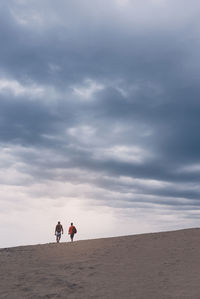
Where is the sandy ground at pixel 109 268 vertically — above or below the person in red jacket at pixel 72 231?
below

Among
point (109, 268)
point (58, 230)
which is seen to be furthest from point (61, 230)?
point (109, 268)

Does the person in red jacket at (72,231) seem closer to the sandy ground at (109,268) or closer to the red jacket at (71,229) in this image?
the red jacket at (71,229)

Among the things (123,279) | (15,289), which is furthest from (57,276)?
(123,279)

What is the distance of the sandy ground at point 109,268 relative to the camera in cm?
1573

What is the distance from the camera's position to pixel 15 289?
Answer: 16.8 metres

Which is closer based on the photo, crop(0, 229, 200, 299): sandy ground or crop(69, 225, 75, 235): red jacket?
crop(0, 229, 200, 299): sandy ground

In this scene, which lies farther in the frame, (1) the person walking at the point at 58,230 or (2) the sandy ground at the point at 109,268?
(1) the person walking at the point at 58,230

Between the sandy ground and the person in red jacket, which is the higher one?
the person in red jacket

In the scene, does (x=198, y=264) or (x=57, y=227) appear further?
(x=57, y=227)

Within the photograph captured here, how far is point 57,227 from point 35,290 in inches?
499

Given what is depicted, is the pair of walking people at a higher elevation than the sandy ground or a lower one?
higher

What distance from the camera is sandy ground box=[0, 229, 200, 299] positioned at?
15734 millimetres

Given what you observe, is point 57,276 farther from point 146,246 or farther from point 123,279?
point 146,246

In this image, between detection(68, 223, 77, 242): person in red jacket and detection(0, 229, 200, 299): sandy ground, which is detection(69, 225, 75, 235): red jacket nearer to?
detection(68, 223, 77, 242): person in red jacket
